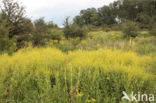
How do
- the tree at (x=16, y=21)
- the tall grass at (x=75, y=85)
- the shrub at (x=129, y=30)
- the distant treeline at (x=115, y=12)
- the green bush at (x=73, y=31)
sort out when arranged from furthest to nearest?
the distant treeline at (x=115, y=12)
the shrub at (x=129, y=30)
the green bush at (x=73, y=31)
the tree at (x=16, y=21)
the tall grass at (x=75, y=85)

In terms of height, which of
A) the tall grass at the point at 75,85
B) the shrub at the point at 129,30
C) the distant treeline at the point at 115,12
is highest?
the distant treeline at the point at 115,12

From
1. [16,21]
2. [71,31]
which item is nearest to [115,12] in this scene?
[71,31]

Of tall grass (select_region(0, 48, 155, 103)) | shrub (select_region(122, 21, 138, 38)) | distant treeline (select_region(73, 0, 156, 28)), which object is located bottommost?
tall grass (select_region(0, 48, 155, 103))

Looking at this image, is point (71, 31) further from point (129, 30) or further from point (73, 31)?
point (129, 30)

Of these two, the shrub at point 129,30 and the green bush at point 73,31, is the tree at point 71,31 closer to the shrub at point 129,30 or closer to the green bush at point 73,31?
the green bush at point 73,31

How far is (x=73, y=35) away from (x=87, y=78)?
855cm

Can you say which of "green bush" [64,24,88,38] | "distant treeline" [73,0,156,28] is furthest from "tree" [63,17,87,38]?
"distant treeline" [73,0,156,28]

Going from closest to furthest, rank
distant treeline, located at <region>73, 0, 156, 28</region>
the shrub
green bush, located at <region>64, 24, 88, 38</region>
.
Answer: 1. green bush, located at <region>64, 24, 88, 38</region>
2. the shrub
3. distant treeline, located at <region>73, 0, 156, 28</region>

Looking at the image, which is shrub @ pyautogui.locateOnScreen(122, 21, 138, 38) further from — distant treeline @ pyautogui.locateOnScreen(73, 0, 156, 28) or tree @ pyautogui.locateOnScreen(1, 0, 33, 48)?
distant treeline @ pyautogui.locateOnScreen(73, 0, 156, 28)

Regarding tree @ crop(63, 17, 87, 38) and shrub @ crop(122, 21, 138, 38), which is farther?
shrub @ crop(122, 21, 138, 38)

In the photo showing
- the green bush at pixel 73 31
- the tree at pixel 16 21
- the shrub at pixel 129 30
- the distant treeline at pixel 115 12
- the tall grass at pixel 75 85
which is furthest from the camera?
the distant treeline at pixel 115 12

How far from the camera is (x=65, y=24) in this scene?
432 inches

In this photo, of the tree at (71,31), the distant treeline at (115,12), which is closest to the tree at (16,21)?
the tree at (71,31)

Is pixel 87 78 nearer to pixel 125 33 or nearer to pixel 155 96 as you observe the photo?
pixel 155 96
